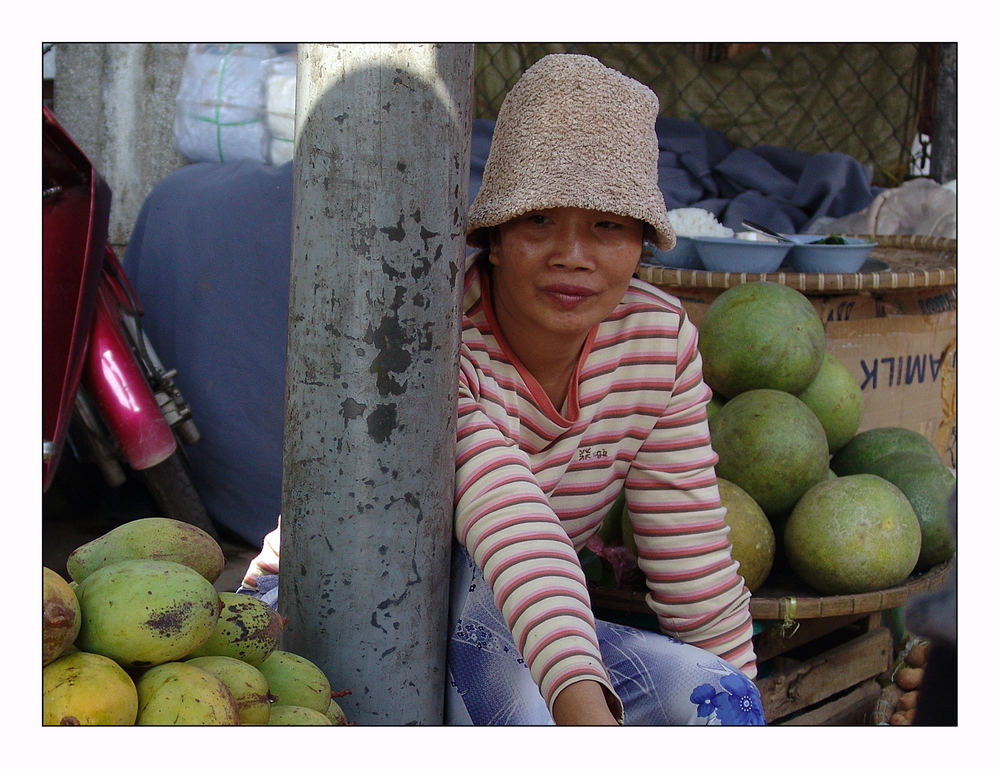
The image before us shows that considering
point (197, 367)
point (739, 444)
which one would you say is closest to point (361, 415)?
point (739, 444)

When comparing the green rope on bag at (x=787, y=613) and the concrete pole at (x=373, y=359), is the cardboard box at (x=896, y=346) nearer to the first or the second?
the green rope on bag at (x=787, y=613)

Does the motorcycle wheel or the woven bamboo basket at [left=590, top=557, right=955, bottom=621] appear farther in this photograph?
the motorcycle wheel

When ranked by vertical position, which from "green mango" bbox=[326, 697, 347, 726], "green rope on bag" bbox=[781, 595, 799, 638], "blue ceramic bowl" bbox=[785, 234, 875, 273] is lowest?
"green rope on bag" bbox=[781, 595, 799, 638]

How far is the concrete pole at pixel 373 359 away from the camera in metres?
1.32

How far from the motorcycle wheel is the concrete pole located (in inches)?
72.7

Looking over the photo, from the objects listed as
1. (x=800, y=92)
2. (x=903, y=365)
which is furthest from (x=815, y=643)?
(x=800, y=92)

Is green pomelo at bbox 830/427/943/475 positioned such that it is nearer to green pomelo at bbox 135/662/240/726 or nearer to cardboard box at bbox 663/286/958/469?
cardboard box at bbox 663/286/958/469

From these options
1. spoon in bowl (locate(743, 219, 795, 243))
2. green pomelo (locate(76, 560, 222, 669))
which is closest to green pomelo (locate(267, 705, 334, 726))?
green pomelo (locate(76, 560, 222, 669))

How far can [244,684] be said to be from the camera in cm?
125

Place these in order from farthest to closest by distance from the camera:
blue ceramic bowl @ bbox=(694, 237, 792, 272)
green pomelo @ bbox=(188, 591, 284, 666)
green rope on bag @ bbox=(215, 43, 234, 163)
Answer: green rope on bag @ bbox=(215, 43, 234, 163) → blue ceramic bowl @ bbox=(694, 237, 792, 272) → green pomelo @ bbox=(188, 591, 284, 666)

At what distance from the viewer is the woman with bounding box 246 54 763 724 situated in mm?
1458

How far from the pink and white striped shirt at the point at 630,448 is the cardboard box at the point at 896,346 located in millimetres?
1362

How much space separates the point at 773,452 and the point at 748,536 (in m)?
0.27

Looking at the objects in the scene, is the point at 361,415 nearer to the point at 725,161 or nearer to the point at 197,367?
the point at 197,367
